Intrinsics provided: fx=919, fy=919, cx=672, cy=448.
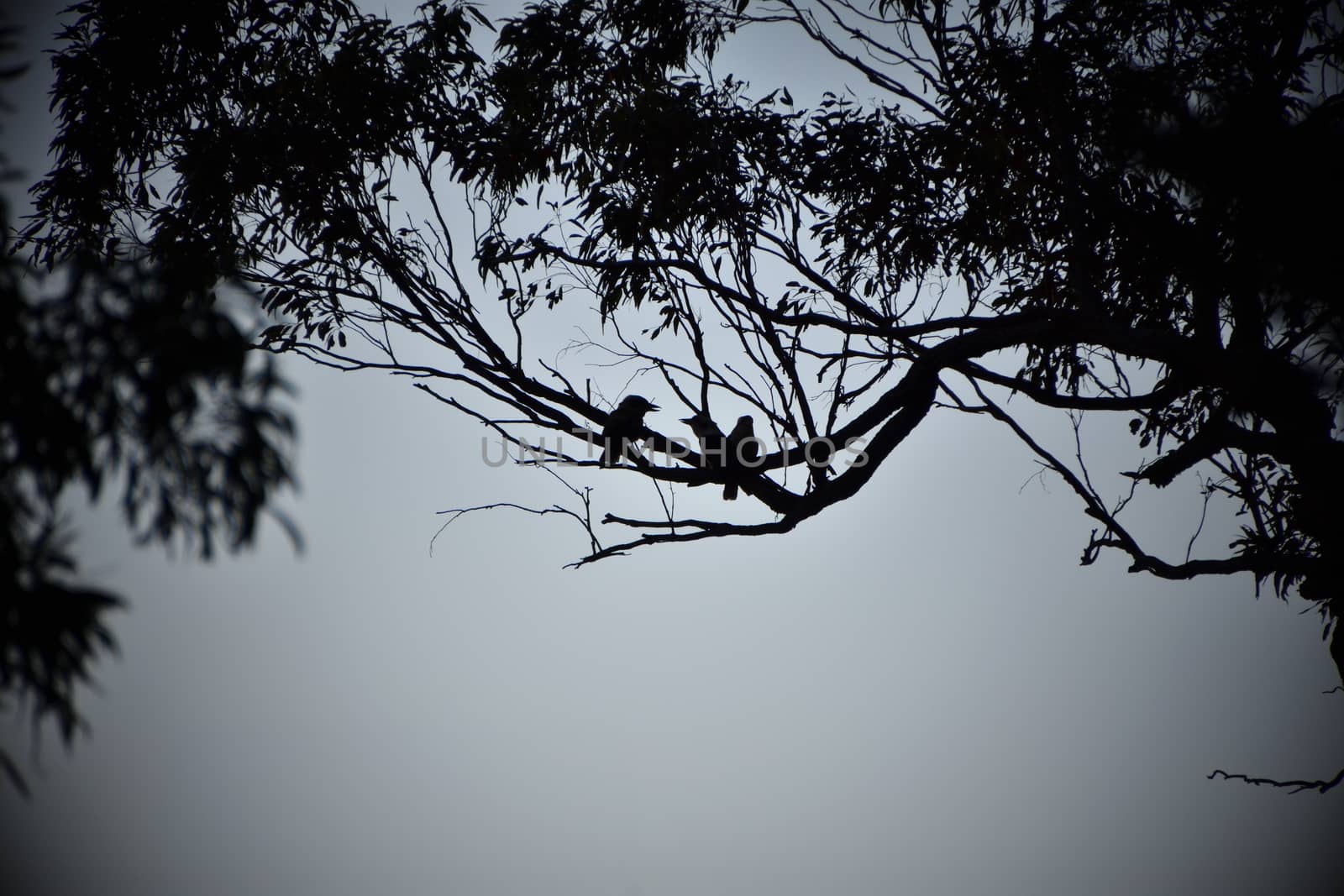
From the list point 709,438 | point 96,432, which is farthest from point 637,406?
point 96,432

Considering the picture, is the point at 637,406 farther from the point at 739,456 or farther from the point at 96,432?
the point at 96,432

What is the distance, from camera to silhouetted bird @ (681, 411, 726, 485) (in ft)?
15.0

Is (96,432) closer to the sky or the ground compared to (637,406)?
closer to the ground

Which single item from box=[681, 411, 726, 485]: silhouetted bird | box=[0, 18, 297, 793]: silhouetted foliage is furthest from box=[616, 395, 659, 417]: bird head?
box=[0, 18, 297, 793]: silhouetted foliage

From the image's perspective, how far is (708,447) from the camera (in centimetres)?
466

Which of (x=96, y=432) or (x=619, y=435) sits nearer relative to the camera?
(x=96, y=432)

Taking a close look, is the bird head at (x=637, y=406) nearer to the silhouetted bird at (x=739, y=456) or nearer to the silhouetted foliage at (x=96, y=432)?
the silhouetted bird at (x=739, y=456)

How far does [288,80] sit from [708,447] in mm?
3606

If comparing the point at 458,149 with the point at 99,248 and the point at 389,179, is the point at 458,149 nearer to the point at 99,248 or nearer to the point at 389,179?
the point at 389,179

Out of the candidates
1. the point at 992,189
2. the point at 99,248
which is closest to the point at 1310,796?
the point at 992,189

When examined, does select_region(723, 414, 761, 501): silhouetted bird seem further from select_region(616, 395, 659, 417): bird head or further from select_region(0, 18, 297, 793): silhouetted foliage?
select_region(0, 18, 297, 793): silhouetted foliage

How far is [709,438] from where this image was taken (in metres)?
4.65

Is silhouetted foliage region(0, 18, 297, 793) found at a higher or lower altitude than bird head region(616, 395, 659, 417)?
lower

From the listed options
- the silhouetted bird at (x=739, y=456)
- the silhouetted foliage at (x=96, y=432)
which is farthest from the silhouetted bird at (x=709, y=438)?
the silhouetted foliage at (x=96, y=432)
